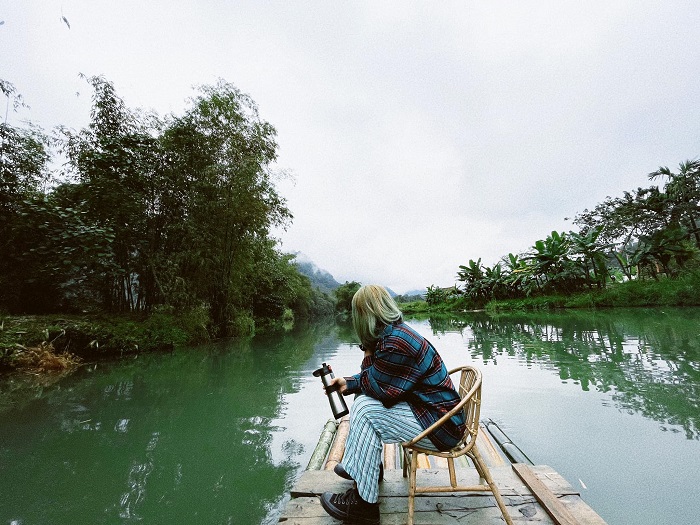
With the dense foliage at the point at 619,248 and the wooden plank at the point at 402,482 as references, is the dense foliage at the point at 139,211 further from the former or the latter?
the dense foliage at the point at 619,248

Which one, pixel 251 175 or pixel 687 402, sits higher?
pixel 251 175

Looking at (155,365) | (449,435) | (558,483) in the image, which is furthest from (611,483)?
(155,365)

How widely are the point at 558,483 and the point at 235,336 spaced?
42.3 ft

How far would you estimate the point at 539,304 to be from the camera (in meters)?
19.9

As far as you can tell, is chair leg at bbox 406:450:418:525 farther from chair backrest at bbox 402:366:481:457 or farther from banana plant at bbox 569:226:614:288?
banana plant at bbox 569:226:614:288

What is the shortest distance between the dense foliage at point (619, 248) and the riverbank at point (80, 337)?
18.5 meters

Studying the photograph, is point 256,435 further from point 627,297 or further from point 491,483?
point 627,297

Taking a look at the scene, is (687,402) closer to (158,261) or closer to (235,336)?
(158,261)

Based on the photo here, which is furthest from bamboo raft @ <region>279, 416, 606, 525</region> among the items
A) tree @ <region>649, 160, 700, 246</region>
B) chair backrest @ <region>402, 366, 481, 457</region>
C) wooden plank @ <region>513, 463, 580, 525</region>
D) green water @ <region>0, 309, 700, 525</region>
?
tree @ <region>649, 160, 700, 246</region>

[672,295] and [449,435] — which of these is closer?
[449,435]

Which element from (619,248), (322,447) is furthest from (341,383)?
(619,248)

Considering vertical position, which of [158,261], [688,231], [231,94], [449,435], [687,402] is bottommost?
[687,402]

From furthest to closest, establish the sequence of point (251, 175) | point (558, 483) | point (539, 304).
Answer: point (539, 304) → point (251, 175) → point (558, 483)

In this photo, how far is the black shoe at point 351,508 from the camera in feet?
4.98
